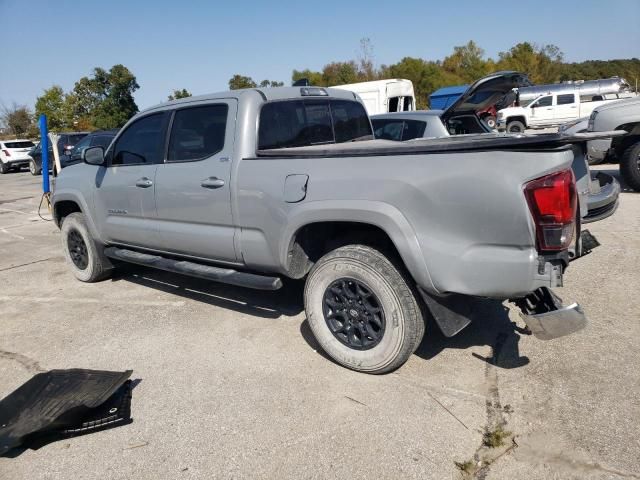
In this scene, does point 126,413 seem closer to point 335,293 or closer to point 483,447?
point 335,293

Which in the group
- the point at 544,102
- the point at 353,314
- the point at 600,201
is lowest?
the point at 353,314

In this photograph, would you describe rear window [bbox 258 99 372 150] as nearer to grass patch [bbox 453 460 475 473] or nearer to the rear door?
grass patch [bbox 453 460 475 473]

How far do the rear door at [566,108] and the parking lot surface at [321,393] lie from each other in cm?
2200

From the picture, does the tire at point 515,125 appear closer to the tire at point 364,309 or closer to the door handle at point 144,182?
the door handle at point 144,182

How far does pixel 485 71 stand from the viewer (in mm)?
44938

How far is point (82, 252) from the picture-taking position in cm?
571

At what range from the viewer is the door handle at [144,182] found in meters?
4.44

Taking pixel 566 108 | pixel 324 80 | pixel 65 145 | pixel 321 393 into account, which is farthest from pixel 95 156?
pixel 324 80

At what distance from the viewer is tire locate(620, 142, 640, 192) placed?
8.02 meters

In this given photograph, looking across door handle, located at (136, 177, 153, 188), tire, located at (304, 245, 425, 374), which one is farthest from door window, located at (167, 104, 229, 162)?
tire, located at (304, 245, 425, 374)

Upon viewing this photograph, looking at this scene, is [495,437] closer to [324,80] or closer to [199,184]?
[199,184]

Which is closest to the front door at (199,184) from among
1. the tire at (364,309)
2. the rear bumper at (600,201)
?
the tire at (364,309)

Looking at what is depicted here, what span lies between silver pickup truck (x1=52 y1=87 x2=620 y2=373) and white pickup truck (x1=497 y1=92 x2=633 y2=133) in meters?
21.8

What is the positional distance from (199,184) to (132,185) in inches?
42.4
